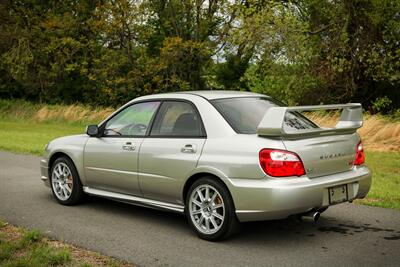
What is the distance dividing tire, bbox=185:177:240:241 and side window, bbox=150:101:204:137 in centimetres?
62

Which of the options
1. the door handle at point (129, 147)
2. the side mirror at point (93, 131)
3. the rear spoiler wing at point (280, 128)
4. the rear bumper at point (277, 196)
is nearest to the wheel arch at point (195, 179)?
the rear bumper at point (277, 196)

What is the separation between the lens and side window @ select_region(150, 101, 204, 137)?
6.26 metres

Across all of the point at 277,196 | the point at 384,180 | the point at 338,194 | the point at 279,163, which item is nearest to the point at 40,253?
the point at 277,196

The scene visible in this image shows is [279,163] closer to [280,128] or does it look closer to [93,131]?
[280,128]

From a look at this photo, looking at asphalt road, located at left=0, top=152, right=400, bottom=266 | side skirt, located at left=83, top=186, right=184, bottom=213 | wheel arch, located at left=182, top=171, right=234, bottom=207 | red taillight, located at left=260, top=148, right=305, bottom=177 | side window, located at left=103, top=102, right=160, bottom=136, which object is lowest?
asphalt road, located at left=0, top=152, right=400, bottom=266

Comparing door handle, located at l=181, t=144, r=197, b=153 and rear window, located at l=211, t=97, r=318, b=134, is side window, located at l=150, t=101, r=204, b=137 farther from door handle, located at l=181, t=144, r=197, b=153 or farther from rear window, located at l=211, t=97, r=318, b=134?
rear window, located at l=211, t=97, r=318, b=134

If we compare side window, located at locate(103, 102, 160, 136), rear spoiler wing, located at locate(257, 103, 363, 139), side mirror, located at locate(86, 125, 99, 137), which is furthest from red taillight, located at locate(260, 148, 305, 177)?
side mirror, located at locate(86, 125, 99, 137)

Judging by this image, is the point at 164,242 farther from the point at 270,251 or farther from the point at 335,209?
the point at 335,209

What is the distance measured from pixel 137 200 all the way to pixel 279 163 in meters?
2.06

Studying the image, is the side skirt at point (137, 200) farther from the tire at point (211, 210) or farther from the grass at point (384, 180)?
the grass at point (384, 180)

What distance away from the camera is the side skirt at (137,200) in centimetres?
632

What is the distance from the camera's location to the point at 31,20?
36219 millimetres

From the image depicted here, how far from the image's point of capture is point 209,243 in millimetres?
5797

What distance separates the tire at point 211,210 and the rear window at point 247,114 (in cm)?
68
